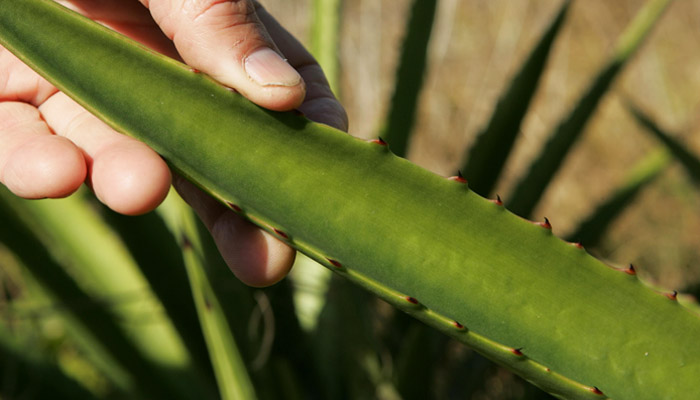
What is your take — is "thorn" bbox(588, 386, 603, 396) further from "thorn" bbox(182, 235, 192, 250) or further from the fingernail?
"thorn" bbox(182, 235, 192, 250)

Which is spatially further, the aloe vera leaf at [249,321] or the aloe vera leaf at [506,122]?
the aloe vera leaf at [506,122]

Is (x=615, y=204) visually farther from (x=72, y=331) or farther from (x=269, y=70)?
(x=72, y=331)

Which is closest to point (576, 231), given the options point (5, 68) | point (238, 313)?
point (238, 313)

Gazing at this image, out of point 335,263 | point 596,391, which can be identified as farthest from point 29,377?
point 596,391

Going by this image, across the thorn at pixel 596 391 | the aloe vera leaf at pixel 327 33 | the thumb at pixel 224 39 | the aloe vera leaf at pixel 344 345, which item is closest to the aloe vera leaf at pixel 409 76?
the aloe vera leaf at pixel 327 33

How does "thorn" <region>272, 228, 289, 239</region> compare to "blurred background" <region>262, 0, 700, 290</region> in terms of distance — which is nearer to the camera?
"thorn" <region>272, 228, 289, 239</region>

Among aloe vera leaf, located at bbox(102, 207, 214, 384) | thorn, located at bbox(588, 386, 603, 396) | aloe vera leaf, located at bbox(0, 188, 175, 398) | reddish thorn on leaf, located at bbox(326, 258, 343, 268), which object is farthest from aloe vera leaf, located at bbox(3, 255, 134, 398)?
thorn, located at bbox(588, 386, 603, 396)

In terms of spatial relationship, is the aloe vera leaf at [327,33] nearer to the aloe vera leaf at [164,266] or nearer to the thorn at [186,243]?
the aloe vera leaf at [164,266]
